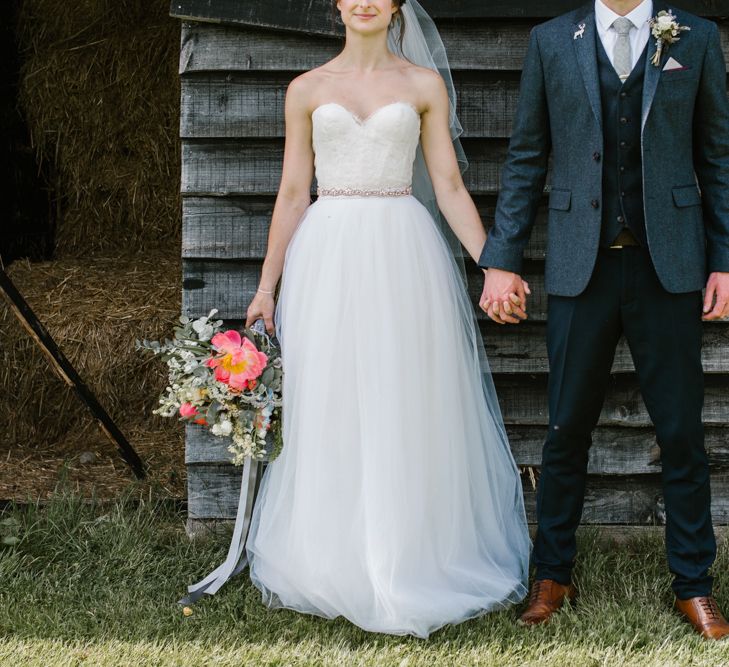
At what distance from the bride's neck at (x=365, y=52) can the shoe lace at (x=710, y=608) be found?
2009 mm

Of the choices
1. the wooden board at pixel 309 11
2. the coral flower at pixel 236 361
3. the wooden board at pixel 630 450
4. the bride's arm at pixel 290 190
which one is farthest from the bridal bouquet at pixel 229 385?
the wooden board at pixel 309 11

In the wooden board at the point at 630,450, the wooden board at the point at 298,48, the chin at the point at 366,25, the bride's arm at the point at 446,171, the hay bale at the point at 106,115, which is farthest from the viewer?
the hay bale at the point at 106,115

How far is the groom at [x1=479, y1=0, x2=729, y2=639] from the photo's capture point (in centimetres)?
289

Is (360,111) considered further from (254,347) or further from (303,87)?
(254,347)

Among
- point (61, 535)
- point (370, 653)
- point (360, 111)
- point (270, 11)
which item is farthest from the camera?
point (61, 535)

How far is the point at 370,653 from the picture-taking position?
2.94 meters

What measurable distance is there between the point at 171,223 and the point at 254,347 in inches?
108

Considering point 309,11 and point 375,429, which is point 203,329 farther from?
point 309,11

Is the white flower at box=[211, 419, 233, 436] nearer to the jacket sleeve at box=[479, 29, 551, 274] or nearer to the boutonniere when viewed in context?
the jacket sleeve at box=[479, 29, 551, 274]

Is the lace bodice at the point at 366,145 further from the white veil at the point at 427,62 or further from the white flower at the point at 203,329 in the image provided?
the white flower at the point at 203,329

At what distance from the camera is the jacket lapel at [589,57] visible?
2.87m

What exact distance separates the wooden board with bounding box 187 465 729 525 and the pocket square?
1.69 meters

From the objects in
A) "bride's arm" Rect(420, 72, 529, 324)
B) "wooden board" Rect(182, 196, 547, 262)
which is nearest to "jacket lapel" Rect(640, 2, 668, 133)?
"bride's arm" Rect(420, 72, 529, 324)

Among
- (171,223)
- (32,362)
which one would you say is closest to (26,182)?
(171,223)
